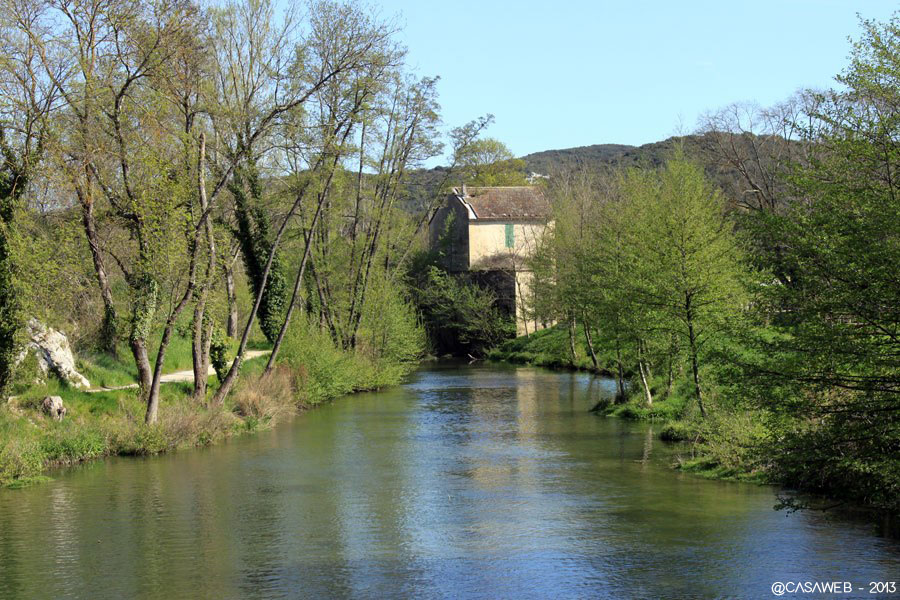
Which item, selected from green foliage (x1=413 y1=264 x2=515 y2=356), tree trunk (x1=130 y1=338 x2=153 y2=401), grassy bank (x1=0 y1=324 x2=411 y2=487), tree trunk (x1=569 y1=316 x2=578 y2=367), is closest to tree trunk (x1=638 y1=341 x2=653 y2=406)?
grassy bank (x1=0 y1=324 x2=411 y2=487)

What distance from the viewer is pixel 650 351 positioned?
1054 inches

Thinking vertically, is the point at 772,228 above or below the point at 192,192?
below

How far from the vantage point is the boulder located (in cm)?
2175

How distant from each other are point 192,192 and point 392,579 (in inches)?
611

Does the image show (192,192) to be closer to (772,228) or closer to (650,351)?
(650,351)

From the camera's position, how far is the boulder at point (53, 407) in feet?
71.4

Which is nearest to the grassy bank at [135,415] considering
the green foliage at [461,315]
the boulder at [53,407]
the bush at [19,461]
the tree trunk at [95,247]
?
the bush at [19,461]

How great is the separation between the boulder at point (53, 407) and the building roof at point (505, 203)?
39.8 m

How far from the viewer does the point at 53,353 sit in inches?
942

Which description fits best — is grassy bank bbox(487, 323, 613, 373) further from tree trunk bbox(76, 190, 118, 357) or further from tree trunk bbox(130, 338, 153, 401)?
tree trunk bbox(76, 190, 118, 357)

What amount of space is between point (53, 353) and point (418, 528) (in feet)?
43.6

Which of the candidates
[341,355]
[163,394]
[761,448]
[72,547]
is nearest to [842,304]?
[761,448]

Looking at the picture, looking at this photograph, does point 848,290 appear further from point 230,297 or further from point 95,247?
point 230,297

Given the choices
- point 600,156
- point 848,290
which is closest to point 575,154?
point 600,156
